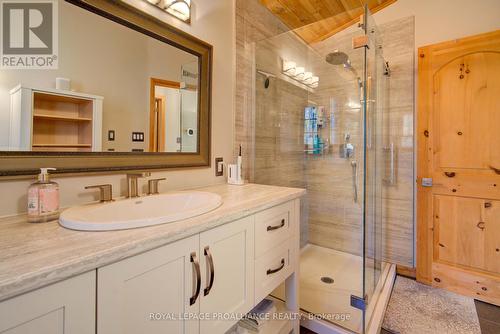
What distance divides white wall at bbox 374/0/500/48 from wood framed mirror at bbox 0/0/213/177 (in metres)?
2.08

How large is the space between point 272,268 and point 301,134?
5.52 feet

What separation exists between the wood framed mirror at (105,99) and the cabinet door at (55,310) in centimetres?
58

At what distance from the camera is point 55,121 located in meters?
0.95

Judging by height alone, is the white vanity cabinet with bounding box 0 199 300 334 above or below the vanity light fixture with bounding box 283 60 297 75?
below

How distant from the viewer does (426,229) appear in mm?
2137

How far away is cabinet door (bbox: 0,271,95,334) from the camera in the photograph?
445 mm

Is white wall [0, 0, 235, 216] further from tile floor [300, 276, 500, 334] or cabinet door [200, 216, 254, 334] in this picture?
tile floor [300, 276, 500, 334]

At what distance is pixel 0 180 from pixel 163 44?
3.13ft

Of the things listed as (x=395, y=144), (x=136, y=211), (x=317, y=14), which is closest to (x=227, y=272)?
(x=136, y=211)

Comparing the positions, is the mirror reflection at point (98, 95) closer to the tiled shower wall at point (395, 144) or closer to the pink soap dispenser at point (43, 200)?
the pink soap dispenser at point (43, 200)

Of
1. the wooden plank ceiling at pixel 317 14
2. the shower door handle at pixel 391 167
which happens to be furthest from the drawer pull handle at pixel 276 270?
the wooden plank ceiling at pixel 317 14

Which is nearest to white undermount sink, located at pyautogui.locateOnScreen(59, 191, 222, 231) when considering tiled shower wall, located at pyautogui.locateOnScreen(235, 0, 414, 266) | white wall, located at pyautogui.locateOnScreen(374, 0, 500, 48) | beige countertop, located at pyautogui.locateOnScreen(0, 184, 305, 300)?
beige countertop, located at pyautogui.locateOnScreen(0, 184, 305, 300)

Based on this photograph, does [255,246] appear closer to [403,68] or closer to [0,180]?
[0,180]

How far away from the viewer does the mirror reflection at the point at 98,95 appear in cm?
88
